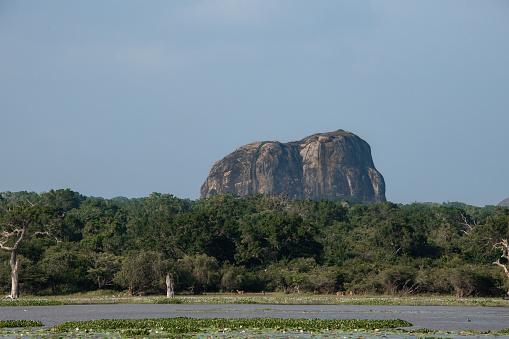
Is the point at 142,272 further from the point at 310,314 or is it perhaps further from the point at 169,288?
the point at 310,314

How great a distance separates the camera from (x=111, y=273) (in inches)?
2517

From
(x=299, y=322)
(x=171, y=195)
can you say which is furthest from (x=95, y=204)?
(x=299, y=322)

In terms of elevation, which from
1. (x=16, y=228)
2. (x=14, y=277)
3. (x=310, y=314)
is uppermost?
(x=16, y=228)

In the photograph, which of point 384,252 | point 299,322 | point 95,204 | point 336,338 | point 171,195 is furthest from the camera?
point 171,195

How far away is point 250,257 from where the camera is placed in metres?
73.2

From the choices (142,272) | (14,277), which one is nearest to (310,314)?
(142,272)

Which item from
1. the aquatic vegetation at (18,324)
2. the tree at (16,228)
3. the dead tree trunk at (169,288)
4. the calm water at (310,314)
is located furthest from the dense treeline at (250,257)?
the aquatic vegetation at (18,324)

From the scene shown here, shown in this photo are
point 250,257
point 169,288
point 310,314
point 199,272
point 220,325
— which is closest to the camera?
point 220,325

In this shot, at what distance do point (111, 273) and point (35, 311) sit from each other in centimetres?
2266

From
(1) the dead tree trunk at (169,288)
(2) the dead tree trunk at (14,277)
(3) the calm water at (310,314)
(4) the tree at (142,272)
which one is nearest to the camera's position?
(3) the calm water at (310,314)

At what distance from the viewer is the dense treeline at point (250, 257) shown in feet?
196

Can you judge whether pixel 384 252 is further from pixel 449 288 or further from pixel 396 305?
pixel 396 305

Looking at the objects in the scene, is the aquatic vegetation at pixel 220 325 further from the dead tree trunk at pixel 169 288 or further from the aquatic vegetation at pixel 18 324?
the dead tree trunk at pixel 169 288

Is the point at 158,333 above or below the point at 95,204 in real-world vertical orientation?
below
